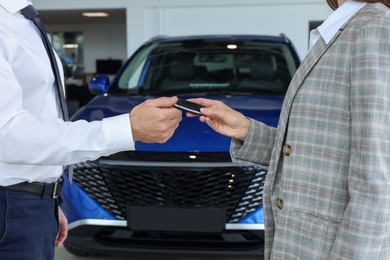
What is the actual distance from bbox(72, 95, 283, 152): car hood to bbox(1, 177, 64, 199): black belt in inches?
37.3

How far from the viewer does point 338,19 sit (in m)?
1.00

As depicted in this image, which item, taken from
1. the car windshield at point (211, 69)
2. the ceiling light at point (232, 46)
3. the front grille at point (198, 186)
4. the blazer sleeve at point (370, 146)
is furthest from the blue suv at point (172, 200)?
the blazer sleeve at point (370, 146)

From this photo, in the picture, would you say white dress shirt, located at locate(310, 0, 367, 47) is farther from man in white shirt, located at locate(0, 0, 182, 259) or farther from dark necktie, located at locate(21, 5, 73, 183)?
dark necktie, located at locate(21, 5, 73, 183)

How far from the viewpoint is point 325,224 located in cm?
94

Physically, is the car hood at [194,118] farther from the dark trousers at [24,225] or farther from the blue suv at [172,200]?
the dark trousers at [24,225]

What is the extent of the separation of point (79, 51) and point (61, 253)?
Answer: 42.3ft

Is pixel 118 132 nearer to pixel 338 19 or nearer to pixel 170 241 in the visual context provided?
pixel 338 19

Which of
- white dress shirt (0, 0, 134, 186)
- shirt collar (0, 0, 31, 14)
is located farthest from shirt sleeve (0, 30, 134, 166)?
shirt collar (0, 0, 31, 14)

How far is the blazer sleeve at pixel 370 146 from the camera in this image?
0.84 metres

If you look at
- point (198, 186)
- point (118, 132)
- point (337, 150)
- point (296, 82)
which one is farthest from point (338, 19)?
point (198, 186)

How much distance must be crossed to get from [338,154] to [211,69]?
2336 mm

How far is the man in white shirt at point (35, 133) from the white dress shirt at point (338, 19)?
35 centimetres

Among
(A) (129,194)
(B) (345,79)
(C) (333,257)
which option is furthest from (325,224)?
(A) (129,194)

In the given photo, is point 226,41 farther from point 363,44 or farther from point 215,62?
point 363,44
